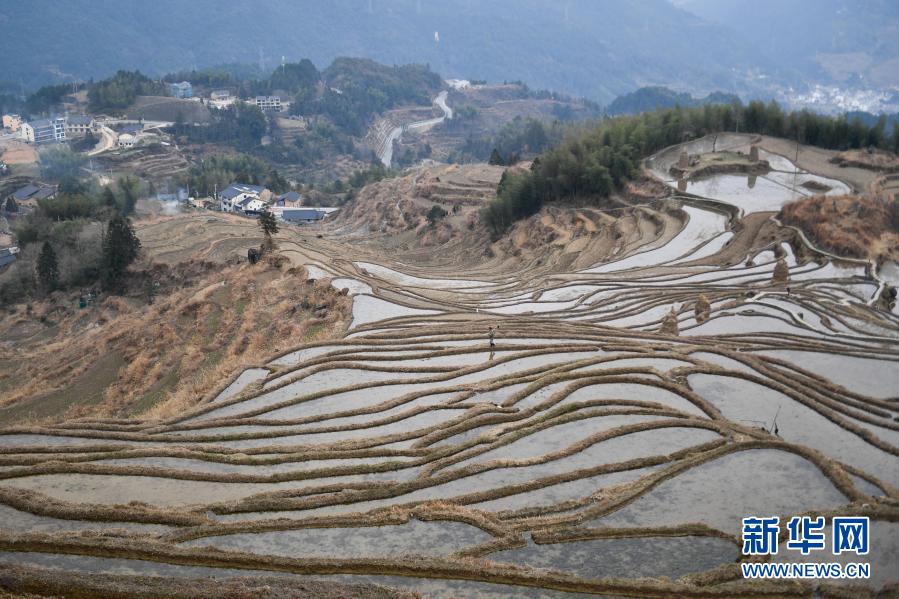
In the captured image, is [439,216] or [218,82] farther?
[218,82]

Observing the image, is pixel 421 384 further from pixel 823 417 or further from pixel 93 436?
pixel 823 417

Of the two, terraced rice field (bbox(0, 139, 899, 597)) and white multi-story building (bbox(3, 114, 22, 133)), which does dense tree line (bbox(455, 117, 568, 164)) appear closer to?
white multi-story building (bbox(3, 114, 22, 133))

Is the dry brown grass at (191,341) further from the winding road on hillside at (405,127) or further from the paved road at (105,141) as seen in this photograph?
the winding road on hillside at (405,127)

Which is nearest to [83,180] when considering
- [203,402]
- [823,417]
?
[203,402]

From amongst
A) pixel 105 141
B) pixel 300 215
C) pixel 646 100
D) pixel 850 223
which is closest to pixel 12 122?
pixel 105 141

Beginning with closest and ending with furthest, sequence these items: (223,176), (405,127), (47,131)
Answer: (223,176)
(47,131)
(405,127)

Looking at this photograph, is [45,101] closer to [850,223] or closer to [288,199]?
[288,199]
